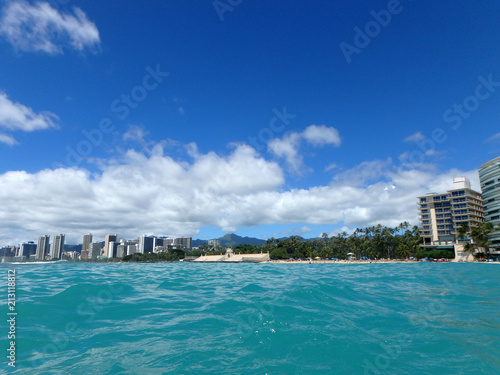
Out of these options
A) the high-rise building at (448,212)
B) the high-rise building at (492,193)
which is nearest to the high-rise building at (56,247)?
the high-rise building at (448,212)

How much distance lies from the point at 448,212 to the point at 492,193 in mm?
17394

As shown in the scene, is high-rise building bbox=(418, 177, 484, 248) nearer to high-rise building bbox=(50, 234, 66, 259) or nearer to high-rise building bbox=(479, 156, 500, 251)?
high-rise building bbox=(479, 156, 500, 251)

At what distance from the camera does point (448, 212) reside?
4272 inches

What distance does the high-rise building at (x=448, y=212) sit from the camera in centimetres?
10325

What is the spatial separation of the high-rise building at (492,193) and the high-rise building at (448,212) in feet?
20.8

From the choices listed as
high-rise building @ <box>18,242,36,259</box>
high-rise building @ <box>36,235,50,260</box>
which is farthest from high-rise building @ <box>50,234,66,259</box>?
high-rise building @ <box>18,242,36,259</box>

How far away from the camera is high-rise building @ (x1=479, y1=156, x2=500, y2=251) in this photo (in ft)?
295

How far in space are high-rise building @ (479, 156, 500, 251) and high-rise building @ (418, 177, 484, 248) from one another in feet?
20.8

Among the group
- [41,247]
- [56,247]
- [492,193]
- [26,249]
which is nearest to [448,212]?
[492,193]

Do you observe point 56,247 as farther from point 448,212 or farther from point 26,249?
point 448,212

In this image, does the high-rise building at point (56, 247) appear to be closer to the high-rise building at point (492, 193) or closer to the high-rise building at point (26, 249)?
the high-rise building at point (26, 249)

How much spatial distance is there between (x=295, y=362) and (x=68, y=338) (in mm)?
5744

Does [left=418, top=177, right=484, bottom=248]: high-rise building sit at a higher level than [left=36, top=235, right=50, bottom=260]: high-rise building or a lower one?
higher

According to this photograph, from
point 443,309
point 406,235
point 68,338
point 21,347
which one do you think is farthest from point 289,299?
point 406,235
